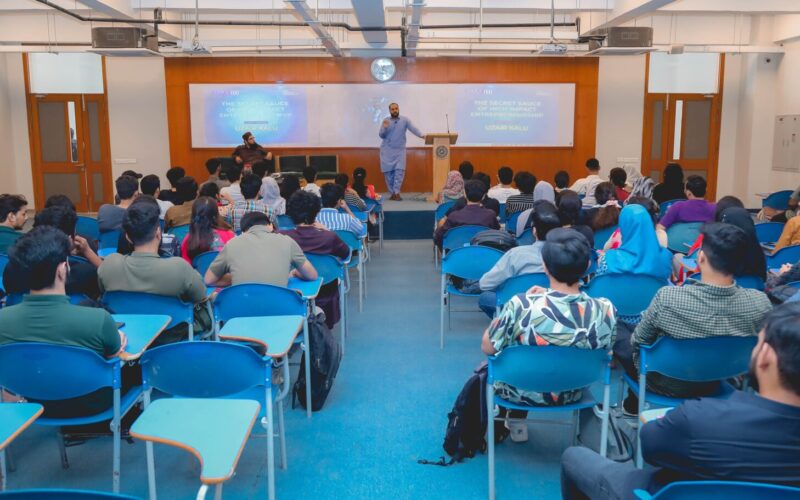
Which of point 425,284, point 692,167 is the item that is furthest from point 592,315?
point 692,167

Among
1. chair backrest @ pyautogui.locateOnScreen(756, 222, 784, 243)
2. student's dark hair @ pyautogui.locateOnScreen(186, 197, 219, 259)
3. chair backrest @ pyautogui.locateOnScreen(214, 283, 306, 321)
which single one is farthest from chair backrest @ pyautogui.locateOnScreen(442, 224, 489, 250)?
chair backrest @ pyautogui.locateOnScreen(214, 283, 306, 321)

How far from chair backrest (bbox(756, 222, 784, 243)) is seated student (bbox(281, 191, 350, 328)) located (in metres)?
3.59

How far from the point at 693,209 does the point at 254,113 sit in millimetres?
8315

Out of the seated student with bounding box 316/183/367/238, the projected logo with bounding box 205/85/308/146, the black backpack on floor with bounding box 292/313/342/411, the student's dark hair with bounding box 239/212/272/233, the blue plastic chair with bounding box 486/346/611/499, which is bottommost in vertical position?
the black backpack on floor with bounding box 292/313/342/411

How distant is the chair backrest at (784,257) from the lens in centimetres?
438

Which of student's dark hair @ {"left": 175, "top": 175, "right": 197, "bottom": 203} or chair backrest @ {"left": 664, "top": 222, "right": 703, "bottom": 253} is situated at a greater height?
A: student's dark hair @ {"left": 175, "top": 175, "right": 197, "bottom": 203}

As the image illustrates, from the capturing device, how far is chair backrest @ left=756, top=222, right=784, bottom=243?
5.61m

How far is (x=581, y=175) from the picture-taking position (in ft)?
40.0

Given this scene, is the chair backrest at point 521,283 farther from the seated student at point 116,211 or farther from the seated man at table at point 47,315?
the seated student at point 116,211

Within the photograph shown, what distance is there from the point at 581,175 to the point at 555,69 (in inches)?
77.0

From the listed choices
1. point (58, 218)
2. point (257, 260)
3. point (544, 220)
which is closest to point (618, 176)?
point (544, 220)

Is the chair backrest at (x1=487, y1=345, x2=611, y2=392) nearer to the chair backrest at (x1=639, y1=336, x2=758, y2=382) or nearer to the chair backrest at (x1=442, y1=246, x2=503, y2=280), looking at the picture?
the chair backrest at (x1=639, y1=336, x2=758, y2=382)

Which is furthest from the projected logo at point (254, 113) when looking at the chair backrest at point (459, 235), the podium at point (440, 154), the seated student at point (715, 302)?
the seated student at point (715, 302)

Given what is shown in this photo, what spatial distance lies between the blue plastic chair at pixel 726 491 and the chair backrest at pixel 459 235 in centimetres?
410
